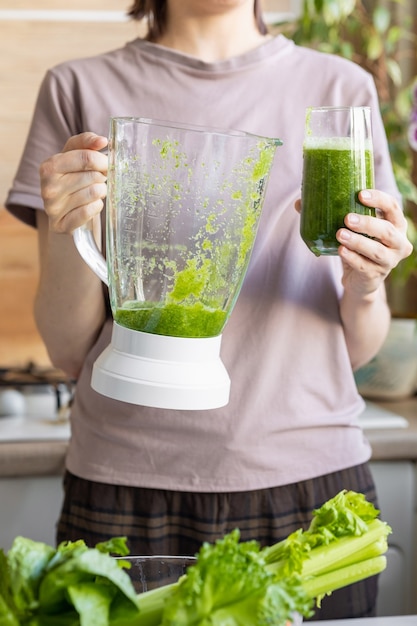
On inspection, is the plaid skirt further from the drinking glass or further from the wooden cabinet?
the wooden cabinet

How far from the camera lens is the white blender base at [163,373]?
33.2 inches

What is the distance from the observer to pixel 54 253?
111 cm

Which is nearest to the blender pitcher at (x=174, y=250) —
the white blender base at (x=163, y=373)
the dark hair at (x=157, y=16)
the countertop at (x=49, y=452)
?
the white blender base at (x=163, y=373)

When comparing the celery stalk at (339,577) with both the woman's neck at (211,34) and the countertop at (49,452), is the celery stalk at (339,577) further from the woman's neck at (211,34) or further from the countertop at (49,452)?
the countertop at (49,452)

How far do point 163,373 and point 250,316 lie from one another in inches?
14.0

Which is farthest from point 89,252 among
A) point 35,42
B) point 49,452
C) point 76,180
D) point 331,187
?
point 35,42

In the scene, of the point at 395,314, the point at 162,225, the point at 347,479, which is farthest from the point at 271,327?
the point at 395,314

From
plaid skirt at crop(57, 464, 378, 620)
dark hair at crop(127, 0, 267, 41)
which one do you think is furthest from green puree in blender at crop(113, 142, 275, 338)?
dark hair at crop(127, 0, 267, 41)

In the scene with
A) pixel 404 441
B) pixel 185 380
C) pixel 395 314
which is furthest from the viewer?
pixel 395 314

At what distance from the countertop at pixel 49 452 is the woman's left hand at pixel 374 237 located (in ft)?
2.34

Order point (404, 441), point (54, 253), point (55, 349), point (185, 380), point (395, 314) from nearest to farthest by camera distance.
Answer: point (185, 380) < point (54, 253) < point (55, 349) < point (404, 441) < point (395, 314)

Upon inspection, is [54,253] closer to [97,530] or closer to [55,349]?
[55,349]

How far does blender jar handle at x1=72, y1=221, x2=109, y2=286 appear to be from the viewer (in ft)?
3.07

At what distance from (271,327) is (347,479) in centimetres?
22
